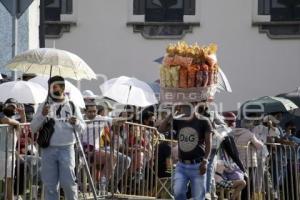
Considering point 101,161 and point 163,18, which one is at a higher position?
point 163,18

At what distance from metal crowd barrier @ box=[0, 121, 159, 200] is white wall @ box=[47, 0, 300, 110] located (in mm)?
11187

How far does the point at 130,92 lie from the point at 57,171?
5796mm

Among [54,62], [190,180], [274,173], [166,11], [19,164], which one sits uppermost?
[166,11]

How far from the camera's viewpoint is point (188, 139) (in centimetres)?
1287

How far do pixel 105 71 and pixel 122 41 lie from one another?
3.19 ft

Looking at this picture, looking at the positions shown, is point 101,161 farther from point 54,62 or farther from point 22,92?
point 22,92

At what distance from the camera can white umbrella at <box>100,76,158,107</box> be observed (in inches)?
725

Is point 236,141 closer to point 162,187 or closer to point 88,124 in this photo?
point 162,187

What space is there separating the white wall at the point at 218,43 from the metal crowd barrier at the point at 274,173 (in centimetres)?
942

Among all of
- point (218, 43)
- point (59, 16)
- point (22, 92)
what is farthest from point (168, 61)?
point (59, 16)

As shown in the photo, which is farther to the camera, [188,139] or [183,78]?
[183,78]

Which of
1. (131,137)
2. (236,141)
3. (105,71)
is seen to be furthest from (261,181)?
(105,71)

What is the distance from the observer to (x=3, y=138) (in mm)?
13562

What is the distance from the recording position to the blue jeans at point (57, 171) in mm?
12898
